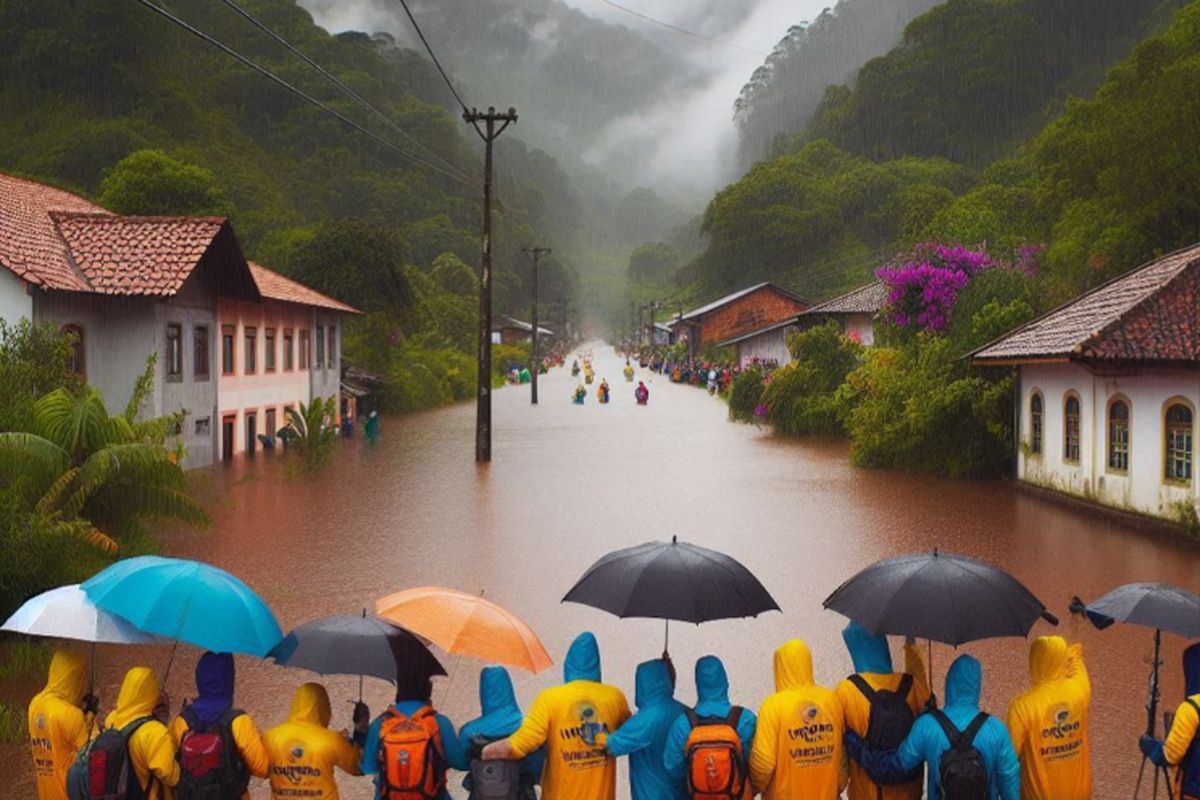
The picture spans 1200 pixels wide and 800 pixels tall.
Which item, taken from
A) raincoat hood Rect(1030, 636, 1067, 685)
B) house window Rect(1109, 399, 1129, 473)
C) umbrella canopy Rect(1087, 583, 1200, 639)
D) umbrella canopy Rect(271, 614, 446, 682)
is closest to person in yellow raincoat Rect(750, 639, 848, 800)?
raincoat hood Rect(1030, 636, 1067, 685)

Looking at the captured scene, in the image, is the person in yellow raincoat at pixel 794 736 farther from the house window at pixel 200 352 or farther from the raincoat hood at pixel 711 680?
the house window at pixel 200 352

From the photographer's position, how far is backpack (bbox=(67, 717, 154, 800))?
208 inches

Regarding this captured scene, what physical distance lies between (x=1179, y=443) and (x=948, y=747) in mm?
13952

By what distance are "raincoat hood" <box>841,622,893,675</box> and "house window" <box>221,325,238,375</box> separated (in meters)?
24.8

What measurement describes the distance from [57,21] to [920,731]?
96.9 m

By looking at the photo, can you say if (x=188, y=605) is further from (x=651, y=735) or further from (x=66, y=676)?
(x=651, y=735)

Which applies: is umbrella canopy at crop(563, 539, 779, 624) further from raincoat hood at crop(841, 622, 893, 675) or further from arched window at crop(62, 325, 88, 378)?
arched window at crop(62, 325, 88, 378)

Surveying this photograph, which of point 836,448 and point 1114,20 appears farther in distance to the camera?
point 1114,20

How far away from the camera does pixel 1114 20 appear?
330ft

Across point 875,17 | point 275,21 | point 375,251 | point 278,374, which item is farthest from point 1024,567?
point 875,17

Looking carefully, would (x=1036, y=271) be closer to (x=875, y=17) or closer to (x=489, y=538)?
(x=489, y=538)

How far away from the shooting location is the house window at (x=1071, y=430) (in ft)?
68.2

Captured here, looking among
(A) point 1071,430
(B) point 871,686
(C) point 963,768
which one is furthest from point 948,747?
(A) point 1071,430

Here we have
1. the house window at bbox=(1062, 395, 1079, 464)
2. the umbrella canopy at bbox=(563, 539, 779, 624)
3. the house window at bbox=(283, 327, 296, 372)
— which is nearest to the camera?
the umbrella canopy at bbox=(563, 539, 779, 624)
